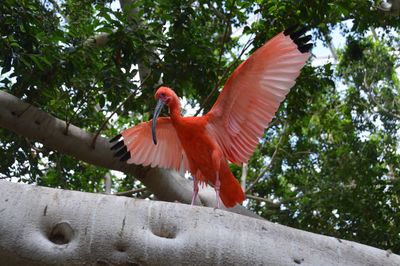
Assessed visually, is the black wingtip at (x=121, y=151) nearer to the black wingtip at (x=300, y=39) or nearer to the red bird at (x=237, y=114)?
the red bird at (x=237, y=114)

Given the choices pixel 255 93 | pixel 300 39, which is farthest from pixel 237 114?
pixel 300 39

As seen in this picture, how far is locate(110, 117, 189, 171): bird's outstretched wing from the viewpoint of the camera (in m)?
4.70

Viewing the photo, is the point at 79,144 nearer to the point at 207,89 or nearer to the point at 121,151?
the point at 121,151

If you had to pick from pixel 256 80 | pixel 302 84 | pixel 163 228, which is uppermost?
pixel 302 84

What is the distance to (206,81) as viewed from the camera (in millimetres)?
5883

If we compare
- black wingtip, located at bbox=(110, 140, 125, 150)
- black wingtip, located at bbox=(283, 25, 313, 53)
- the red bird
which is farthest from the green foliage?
black wingtip, located at bbox=(283, 25, 313, 53)

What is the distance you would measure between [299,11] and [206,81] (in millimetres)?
1052

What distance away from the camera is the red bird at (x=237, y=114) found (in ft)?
13.0

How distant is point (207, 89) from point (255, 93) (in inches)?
74.6

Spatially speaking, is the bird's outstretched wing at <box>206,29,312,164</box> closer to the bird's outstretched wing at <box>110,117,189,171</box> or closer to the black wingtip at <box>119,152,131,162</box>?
the bird's outstretched wing at <box>110,117,189,171</box>

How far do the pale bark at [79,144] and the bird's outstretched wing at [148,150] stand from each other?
272 millimetres

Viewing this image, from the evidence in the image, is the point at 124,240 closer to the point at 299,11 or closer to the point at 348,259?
the point at 348,259

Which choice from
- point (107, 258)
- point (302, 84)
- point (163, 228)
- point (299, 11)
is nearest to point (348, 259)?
point (163, 228)

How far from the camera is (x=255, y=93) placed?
4.10 m
